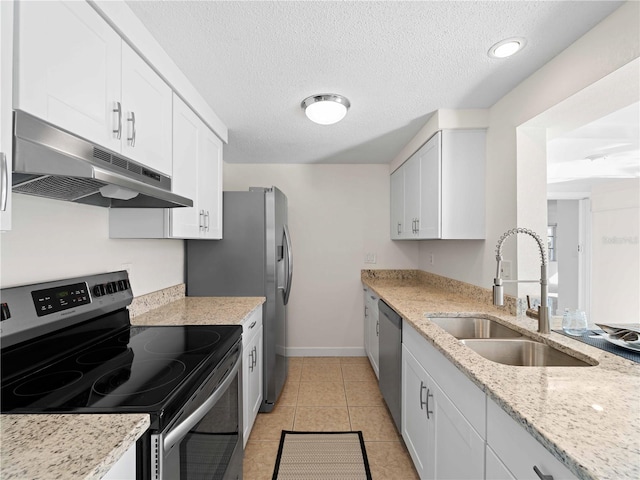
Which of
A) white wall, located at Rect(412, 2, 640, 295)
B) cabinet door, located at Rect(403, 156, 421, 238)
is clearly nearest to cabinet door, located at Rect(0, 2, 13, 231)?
white wall, located at Rect(412, 2, 640, 295)

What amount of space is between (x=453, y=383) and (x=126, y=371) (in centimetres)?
126

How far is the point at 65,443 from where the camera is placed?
2.35 ft

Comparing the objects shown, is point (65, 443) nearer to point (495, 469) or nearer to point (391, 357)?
point (495, 469)

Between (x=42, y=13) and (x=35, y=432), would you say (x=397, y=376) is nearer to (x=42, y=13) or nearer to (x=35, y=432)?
(x=35, y=432)

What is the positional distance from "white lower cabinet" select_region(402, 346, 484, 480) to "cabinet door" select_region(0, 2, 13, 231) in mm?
1532

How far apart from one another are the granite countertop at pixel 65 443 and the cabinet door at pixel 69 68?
803 millimetres

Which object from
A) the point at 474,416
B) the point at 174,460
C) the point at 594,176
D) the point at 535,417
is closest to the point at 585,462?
the point at 535,417

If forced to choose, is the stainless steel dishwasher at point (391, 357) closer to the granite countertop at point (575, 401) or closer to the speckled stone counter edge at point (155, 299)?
the granite countertop at point (575, 401)

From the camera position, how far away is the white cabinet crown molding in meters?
1.20

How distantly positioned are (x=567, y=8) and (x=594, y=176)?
11.7ft

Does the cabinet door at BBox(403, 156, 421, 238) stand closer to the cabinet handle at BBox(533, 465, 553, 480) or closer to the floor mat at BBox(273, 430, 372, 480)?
the floor mat at BBox(273, 430, 372, 480)

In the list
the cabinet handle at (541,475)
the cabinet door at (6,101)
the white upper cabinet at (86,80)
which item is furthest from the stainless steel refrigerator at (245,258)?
the cabinet handle at (541,475)

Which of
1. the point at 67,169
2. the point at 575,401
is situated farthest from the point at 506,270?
the point at 67,169

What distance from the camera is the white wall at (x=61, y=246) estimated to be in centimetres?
121
